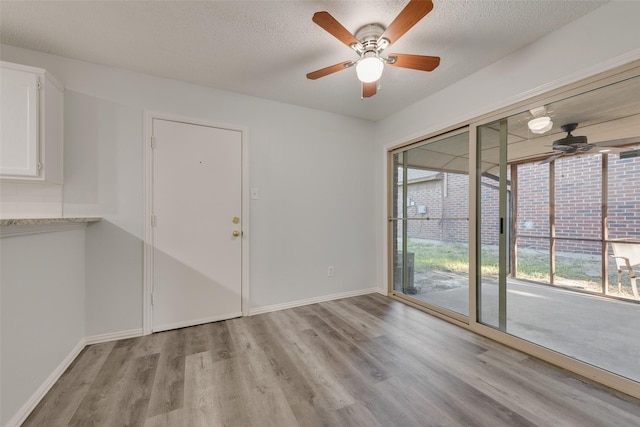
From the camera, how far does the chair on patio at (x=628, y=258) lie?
1657mm

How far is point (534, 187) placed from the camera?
7.02 feet

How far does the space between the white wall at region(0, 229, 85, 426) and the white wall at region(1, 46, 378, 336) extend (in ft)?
0.91

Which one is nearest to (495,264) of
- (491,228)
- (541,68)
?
(491,228)

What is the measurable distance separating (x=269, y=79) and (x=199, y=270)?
2.09 m

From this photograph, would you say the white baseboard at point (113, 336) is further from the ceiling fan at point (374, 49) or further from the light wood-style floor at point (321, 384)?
the ceiling fan at point (374, 49)

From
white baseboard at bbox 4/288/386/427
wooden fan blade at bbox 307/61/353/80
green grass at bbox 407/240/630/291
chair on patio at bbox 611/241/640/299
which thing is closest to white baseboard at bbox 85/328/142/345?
white baseboard at bbox 4/288/386/427

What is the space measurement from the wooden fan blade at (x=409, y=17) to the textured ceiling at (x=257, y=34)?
0.23m

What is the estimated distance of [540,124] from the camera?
6.86 feet

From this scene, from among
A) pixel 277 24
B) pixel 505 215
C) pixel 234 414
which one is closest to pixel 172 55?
pixel 277 24

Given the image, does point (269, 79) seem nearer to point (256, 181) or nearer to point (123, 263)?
point (256, 181)

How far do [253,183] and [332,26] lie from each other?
5.99ft

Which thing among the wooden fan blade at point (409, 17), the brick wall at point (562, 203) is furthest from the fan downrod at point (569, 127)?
the wooden fan blade at point (409, 17)

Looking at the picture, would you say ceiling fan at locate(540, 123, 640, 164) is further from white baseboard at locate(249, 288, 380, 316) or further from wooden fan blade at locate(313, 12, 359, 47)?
white baseboard at locate(249, 288, 380, 316)

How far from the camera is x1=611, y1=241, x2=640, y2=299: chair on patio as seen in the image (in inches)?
65.2
